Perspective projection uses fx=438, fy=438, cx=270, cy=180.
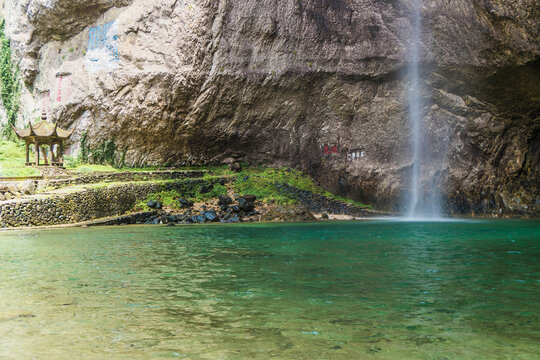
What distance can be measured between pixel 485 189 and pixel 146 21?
73.5 ft

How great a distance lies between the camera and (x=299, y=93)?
27906mm

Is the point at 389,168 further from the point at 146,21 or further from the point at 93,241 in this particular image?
the point at 93,241

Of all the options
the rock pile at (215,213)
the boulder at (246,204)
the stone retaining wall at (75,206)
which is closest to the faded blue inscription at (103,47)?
the stone retaining wall at (75,206)

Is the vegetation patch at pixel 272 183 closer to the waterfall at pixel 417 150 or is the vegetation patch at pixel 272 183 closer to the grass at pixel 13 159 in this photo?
the waterfall at pixel 417 150

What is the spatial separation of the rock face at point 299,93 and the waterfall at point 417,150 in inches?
15.2

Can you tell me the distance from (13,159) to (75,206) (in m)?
14.4

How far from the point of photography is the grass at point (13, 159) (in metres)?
23.8

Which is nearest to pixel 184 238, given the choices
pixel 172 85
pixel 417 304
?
pixel 417 304

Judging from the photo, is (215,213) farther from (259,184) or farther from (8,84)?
(8,84)

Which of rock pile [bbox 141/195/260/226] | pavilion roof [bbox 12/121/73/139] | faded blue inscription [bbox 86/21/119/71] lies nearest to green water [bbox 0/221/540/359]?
rock pile [bbox 141/195/260/226]

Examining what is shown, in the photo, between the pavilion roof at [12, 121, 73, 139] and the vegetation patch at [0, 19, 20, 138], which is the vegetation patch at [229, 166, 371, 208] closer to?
the pavilion roof at [12, 121, 73, 139]

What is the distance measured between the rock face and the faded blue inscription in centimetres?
9

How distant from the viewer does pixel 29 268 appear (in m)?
7.59

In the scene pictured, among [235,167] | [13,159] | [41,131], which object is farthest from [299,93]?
[13,159]
